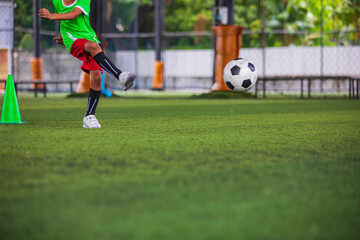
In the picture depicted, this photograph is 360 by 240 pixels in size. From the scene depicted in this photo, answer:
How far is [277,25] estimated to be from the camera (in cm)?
3177

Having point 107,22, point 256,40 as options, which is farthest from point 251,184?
point 256,40

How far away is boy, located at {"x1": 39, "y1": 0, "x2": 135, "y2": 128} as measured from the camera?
5641 millimetres

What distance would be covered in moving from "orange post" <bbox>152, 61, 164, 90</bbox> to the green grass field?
15.6 metres

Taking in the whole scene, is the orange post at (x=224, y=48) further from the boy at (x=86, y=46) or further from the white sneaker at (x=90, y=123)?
the white sneaker at (x=90, y=123)

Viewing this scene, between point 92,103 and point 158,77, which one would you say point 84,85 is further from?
point 92,103

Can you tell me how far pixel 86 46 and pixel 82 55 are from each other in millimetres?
146

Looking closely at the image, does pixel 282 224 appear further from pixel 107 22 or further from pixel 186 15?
pixel 186 15

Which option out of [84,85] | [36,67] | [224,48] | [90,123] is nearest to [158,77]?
[36,67]

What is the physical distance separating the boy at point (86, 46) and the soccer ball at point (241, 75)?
3.62 metres

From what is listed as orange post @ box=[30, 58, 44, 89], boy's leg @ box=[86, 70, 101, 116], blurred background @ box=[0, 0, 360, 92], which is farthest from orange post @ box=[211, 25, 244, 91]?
boy's leg @ box=[86, 70, 101, 116]

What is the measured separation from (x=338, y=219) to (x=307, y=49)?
18741mm

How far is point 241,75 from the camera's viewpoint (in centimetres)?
906

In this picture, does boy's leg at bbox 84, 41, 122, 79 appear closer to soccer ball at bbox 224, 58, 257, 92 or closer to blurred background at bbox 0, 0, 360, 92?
soccer ball at bbox 224, 58, 257, 92

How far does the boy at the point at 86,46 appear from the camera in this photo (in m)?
5.64
